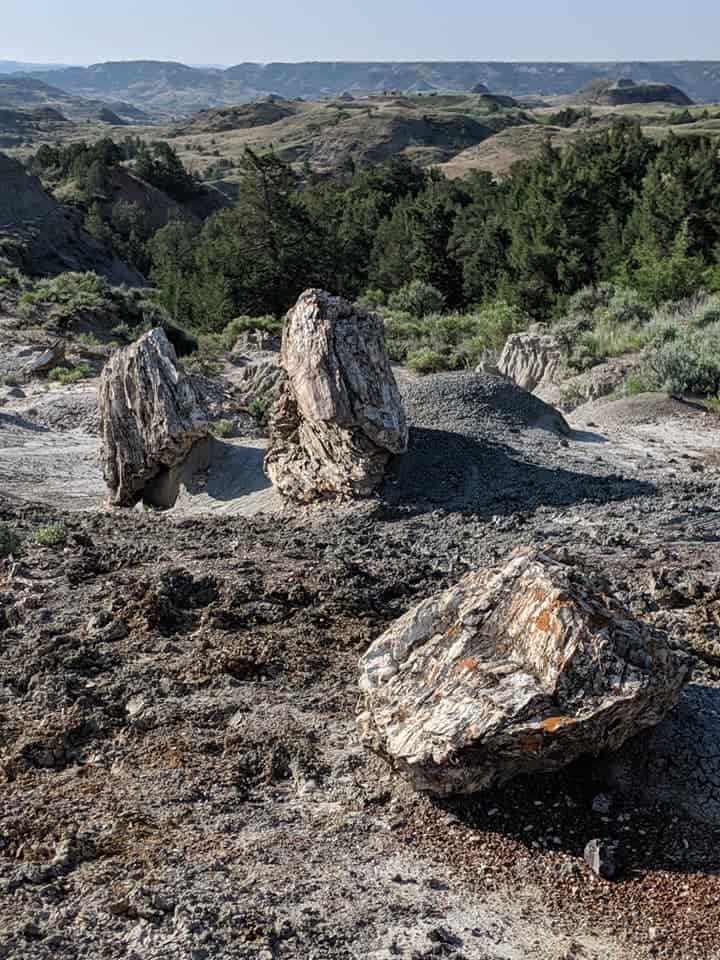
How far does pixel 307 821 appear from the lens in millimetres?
4301

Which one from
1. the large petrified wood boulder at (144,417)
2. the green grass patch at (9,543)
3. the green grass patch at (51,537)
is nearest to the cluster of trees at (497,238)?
the large petrified wood boulder at (144,417)

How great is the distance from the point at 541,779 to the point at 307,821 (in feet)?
3.59

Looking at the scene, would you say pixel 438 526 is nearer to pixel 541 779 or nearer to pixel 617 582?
pixel 617 582

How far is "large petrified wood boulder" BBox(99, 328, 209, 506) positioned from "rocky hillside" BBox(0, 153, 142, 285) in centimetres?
2070

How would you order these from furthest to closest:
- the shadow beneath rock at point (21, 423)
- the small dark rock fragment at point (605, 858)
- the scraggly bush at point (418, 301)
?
the scraggly bush at point (418, 301), the shadow beneath rock at point (21, 423), the small dark rock fragment at point (605, 858)

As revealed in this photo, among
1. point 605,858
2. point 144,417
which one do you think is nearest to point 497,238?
point 144,417

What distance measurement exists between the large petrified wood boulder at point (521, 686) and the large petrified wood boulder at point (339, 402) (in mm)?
3963

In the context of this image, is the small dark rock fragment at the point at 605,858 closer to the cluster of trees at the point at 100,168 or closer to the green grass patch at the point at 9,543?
the green grass patch at the point at 9,543

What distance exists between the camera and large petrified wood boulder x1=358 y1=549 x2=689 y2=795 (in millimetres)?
4176

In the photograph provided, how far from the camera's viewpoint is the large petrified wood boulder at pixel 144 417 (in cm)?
1035

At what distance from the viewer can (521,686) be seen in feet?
14.0

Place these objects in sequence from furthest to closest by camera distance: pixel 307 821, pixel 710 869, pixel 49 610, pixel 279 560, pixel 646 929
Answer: pixel 279 560
pixel 49 610
pixel 307 821
pixel 710 869
pixel 646 929

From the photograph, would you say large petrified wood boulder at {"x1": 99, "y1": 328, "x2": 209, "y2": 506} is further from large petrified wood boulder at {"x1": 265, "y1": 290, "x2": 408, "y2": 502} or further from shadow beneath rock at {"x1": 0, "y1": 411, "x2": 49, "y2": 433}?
shadow beneath rock at {"x1": 0, "y1": 411, "x2": 49, "y2": 433}

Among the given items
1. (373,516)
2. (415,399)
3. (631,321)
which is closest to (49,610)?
(373,516)
